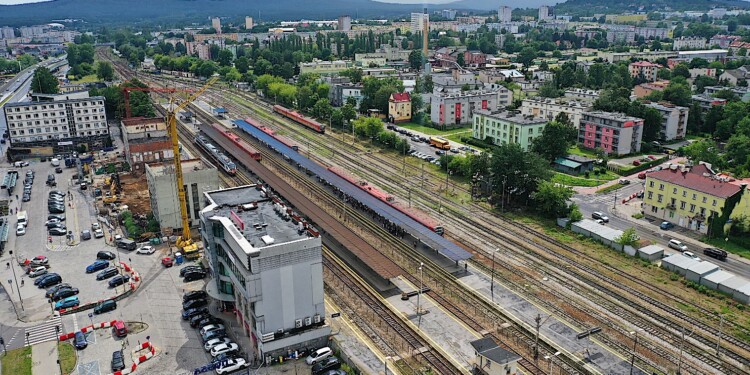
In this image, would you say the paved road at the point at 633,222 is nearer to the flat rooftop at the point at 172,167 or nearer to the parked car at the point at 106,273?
the flat rooftop at the point at 172,167

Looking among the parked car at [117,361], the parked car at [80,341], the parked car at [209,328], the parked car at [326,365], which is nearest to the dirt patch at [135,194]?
the parked car at [80,341]

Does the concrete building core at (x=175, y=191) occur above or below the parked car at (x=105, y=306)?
above

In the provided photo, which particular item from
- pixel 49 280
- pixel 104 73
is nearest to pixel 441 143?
pixel 49 280

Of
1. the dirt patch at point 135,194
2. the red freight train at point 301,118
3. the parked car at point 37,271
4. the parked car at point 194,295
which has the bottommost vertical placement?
the parked car at point 194,295

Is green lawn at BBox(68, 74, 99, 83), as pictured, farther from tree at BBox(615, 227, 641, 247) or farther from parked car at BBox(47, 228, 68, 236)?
tree at BBox(615, 227, 641, 247)

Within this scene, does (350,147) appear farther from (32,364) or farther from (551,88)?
(32,364)

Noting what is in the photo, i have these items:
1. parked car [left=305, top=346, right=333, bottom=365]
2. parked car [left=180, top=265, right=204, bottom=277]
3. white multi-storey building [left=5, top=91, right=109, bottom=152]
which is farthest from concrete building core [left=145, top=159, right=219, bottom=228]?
white multi-storey building [left=5, top=91, right=109, bottom=152]
